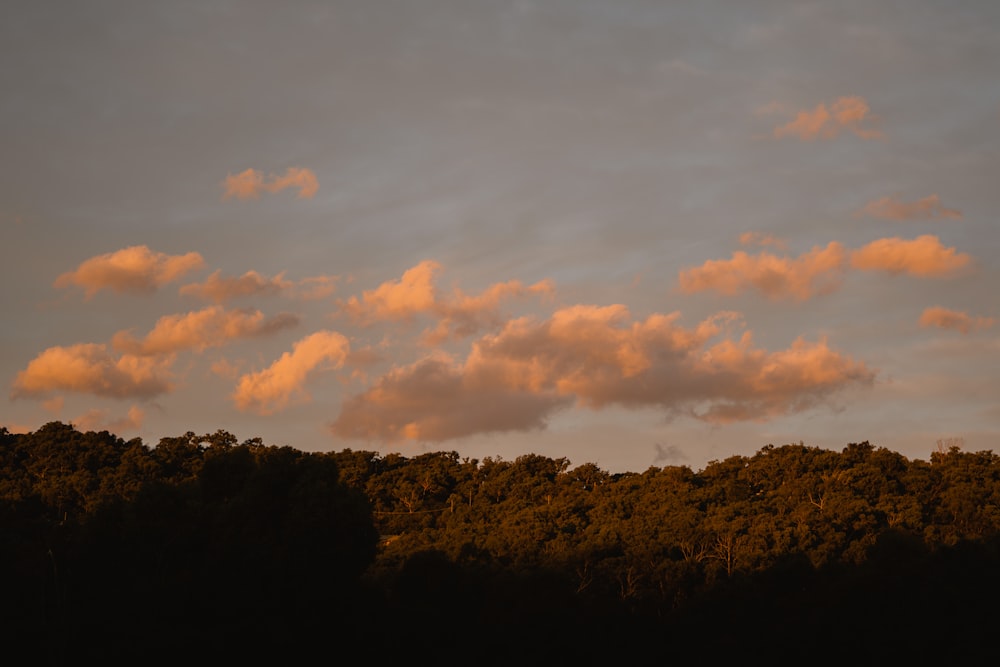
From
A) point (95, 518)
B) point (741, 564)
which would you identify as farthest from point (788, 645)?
point (95, 518)

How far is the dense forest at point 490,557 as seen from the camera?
169ft

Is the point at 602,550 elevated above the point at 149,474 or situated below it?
below

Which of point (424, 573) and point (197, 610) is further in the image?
point (424, 573)

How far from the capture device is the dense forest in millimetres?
51562

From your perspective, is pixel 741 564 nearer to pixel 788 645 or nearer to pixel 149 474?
pixel 788 645

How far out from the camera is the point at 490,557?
90.2 m

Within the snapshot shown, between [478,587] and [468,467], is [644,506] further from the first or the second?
[478,587]

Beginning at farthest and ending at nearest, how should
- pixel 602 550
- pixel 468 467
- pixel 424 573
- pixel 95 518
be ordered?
pixel 468 467 → pixel 602 550 → pixel 424 573 → pixel 95 518

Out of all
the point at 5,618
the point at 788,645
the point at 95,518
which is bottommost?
the point at 788,645

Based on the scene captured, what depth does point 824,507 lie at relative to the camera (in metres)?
101

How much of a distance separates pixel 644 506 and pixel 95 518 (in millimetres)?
67598

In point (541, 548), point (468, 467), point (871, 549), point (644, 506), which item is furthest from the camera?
point (468, 467)

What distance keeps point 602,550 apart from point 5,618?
53.1 metres

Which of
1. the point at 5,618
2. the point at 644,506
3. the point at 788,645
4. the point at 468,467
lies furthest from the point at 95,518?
the point at 468,467
